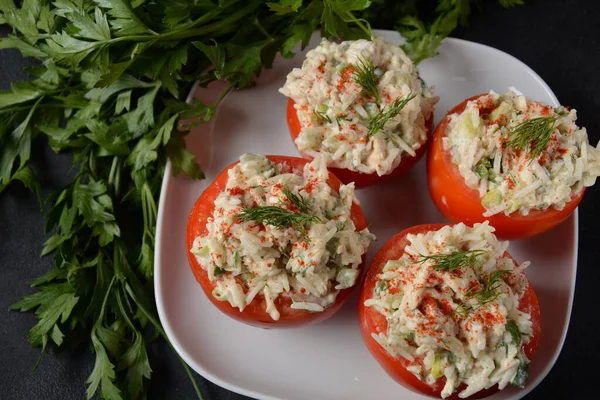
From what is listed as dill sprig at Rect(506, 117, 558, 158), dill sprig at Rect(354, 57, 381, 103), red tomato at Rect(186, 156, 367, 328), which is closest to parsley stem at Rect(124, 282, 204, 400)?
red tomato at Rect(186, 156, 367, 328)

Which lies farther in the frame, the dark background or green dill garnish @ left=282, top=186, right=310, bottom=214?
the dark background

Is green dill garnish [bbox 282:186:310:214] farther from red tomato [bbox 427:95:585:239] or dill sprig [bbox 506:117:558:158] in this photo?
dill sprig [bbox 506:117:558:158]

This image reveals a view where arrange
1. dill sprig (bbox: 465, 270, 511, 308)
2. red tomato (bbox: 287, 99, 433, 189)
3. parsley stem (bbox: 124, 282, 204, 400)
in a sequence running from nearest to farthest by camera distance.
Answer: dill sprig (bbox: 465, 270, 511, 308) → red tomato (bbox: 287, 99, 433, 189) → parsley stem (bbox: 124, 282, 204, 400)

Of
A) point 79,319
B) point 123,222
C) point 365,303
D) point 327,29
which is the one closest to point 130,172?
point 123,222

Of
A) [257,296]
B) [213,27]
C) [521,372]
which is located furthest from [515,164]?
[213,27]

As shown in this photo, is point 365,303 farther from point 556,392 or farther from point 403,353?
point 556,392

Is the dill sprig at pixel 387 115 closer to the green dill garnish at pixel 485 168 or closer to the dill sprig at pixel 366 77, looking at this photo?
the dill sprig at pixel 366 77

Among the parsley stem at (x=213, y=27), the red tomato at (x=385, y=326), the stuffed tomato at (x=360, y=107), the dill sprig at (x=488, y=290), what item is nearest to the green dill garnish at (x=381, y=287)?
the red tomato at (x=385, y=326)
